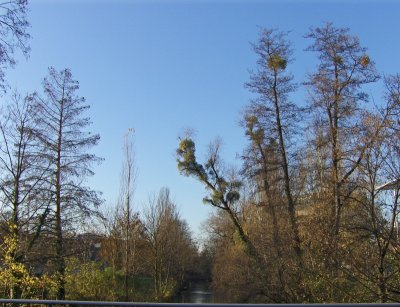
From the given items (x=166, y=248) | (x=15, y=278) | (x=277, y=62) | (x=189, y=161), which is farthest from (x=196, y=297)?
(x=15, y=278)

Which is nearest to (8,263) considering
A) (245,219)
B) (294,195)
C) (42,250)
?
(42,250)

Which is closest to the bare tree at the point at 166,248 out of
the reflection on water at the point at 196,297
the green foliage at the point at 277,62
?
the reflection on water at the point at 196,297

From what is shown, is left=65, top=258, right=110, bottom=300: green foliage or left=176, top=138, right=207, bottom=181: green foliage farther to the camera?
left=176, top=138, right=207, bottom=181: green foliage

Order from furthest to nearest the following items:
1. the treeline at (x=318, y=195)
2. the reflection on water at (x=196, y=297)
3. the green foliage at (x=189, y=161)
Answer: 1. the reflection on water at (x=196, y=297)
2. the green foliage at (x=189, y=161)
3. the treeline at (x=318, y=195)

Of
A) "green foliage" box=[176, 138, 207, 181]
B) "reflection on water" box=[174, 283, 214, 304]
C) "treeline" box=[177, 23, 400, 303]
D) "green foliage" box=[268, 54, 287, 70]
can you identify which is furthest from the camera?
"reflection on water" box=[174, 283, 214, 304]

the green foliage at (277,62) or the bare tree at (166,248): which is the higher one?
the green foliage at (277,62)

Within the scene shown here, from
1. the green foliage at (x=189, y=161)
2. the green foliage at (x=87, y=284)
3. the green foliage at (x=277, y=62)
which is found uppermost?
the green foliage at (x=277, y=62)

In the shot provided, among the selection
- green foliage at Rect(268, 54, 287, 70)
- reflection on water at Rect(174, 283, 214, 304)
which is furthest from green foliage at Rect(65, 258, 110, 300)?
green foliage at Rect(268, 54, 287, 70)

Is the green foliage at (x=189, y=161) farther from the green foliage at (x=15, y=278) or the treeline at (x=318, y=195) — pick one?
the green foliage at (x=15, y=278)

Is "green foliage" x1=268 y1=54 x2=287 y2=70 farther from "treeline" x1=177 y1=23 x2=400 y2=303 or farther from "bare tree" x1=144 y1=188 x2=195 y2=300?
"bare tree" x1=144 y1=188 x2=195 y2=300

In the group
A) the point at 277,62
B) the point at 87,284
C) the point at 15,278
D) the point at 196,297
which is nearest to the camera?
the point at 15,278

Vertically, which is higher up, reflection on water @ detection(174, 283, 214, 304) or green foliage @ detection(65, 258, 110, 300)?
green foliage @ detection(65, 258, 110, 300)

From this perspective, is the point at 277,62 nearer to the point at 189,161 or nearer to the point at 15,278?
the point at 189,161

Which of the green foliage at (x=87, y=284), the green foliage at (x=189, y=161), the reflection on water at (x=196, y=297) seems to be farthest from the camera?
the reflection on water at (x=196, y=297)
